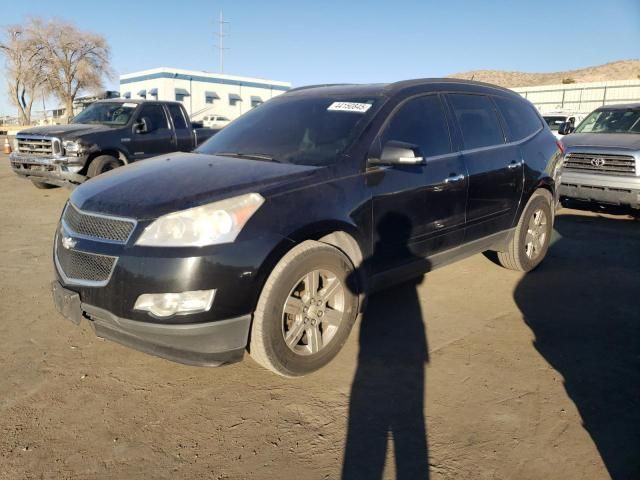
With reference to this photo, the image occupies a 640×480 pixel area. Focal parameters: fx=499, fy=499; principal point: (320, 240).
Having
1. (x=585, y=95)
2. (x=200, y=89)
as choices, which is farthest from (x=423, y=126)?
(x=200, y=89)

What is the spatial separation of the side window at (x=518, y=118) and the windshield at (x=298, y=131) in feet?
6.06

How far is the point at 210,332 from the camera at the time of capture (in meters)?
2.62

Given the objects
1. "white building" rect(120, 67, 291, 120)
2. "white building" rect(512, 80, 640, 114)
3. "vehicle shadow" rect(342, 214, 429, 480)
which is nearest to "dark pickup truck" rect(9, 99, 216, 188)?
"vehicle shadow" rect(342, 214, 429, 480)

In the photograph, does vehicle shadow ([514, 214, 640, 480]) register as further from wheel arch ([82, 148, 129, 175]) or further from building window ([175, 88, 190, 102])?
building window ([175, 88, 190, 102])

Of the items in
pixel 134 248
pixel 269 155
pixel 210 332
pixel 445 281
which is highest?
pixel 269 155

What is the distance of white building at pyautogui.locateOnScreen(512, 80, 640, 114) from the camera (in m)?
25.0

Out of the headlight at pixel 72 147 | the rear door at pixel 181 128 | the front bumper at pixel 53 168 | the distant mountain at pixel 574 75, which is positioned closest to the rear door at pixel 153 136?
the rear door at pixel 181 128

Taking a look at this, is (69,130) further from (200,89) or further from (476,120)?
(200,89)

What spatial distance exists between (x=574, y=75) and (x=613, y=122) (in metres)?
66.4

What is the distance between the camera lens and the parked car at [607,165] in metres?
7.48

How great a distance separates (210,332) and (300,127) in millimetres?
1883

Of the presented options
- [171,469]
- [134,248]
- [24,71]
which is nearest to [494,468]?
[171,469]

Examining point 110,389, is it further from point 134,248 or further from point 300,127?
point 300,127

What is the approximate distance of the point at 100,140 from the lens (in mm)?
8547
